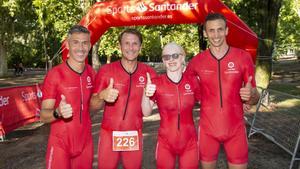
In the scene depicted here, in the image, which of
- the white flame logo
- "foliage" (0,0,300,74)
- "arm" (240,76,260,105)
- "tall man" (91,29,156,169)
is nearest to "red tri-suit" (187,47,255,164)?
"arm" (240,76,260,105)

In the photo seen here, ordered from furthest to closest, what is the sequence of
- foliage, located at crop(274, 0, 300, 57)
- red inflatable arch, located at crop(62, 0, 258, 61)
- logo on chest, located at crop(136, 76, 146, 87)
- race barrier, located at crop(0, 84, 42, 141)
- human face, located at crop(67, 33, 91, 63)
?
1. foliage, located at crop(274, 0, 300, 57)
2. race barrier, located at crop(0, 84, 42, 141)
3. red inflatable arch, located at crop(62, 0, 258, 61)
4. logo on chest, located at crop(136, 76, 146, 87)
5. human face, located at crop(67, 33, 91, 63)

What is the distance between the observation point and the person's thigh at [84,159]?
390 centimetres

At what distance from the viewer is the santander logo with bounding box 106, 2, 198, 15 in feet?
31.7

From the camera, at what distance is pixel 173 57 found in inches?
157

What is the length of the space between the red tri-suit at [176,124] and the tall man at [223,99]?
0.62 feet

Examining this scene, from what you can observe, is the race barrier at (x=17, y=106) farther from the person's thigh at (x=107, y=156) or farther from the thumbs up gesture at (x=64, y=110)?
the thumbs up gesture at (x=64, y=110)

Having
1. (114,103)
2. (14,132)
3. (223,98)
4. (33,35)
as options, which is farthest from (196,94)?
(33,35)

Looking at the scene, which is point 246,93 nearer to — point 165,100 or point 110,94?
point 165,100

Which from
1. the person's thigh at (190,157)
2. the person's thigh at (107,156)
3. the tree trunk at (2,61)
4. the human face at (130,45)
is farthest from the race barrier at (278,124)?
the tree trunk at (2,61)

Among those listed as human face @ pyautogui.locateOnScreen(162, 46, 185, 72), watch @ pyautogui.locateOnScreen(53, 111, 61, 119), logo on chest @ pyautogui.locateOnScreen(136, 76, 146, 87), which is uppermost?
human face @ pyautogui.locateOnScreen(162, 46, 185, 72)

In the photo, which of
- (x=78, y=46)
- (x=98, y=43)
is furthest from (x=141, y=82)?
(x=98, y=43)

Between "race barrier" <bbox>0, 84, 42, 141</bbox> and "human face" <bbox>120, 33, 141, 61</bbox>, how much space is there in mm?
6498

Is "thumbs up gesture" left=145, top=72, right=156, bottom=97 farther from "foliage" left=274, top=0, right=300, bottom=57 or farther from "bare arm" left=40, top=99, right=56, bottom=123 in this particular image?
"foliage" left=274, top=0, right=300, bottom=57

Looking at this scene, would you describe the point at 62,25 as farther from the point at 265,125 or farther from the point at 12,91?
the point at 265,125
